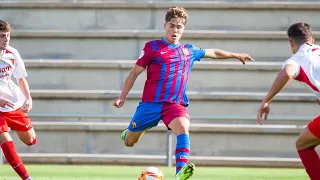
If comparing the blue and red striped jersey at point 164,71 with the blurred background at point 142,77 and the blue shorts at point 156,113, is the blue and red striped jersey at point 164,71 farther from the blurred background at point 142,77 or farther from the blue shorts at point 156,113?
the blurred background at point 142,77

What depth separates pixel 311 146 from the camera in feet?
24.8

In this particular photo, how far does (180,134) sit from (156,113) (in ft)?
1.89

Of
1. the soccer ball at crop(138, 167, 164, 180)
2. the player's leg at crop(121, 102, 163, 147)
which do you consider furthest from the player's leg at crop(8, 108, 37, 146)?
the soccer ball at crop(138, 167, 164, 180)

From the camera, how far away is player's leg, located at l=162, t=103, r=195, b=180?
846 cm

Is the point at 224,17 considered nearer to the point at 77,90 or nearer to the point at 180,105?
the point at 77,90

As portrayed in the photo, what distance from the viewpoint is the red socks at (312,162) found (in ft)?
24.6

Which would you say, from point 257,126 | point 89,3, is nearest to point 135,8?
point 89,3

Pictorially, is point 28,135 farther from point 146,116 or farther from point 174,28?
point 174,28

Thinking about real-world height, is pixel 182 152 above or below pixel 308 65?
below

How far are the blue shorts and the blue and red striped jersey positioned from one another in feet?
0.20

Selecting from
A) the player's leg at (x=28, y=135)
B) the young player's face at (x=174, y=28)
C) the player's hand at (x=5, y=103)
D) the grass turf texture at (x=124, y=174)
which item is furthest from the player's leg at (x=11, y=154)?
the young player's face at (x=174, y=28)

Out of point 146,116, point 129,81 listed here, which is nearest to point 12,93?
point 129,81

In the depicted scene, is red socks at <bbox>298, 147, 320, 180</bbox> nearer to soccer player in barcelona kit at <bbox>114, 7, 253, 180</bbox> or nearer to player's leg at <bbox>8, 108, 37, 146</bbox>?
soccer player in barcelona kit at <bbox>114, 7, 253, 180</bbox>

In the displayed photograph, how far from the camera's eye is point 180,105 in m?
9.31
